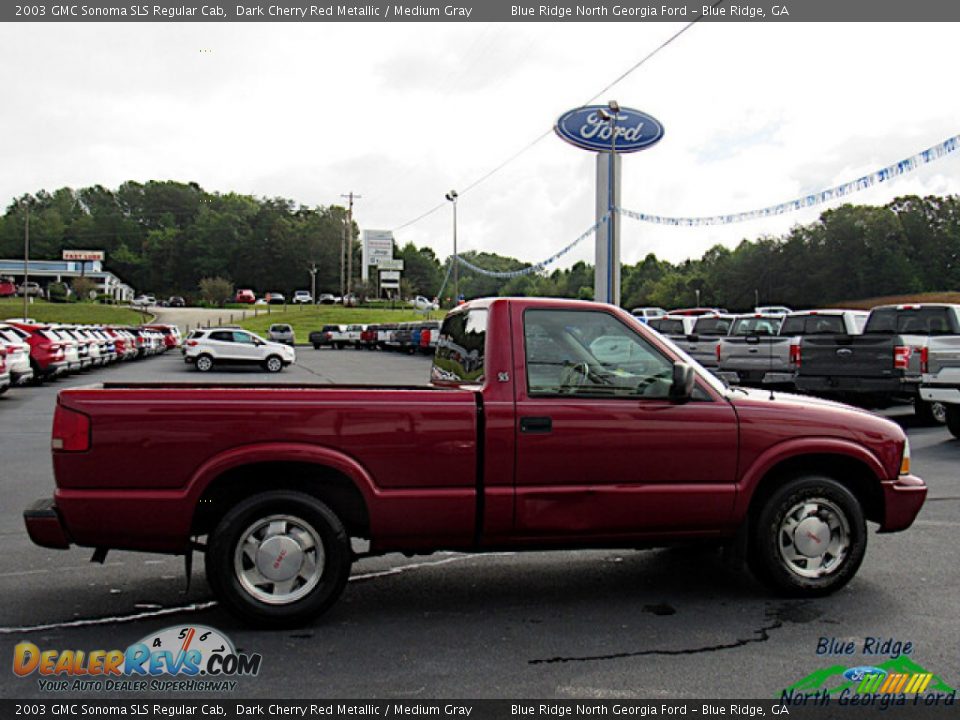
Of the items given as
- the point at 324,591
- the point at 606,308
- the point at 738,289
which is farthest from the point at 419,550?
the point at 738,289

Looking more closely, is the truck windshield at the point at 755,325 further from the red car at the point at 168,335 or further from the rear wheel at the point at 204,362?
the red car at the point at 168,335

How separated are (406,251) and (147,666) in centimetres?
16249

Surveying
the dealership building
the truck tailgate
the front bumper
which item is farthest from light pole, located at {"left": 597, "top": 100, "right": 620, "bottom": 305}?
the dealership building

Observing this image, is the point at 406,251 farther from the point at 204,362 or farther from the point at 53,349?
the point at 53,349

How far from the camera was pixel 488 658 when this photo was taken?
439 centimetres

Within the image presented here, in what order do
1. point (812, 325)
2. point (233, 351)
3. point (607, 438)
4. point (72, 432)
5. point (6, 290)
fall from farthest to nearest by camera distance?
point (6, 290) → point (233, 351) → point (812, 325) → point (607, 438) → point (72, 432)

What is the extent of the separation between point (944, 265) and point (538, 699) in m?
90.0

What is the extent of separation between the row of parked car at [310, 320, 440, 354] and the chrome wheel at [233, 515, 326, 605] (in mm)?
33017

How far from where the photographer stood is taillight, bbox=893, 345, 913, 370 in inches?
497

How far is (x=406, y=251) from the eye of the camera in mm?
164875

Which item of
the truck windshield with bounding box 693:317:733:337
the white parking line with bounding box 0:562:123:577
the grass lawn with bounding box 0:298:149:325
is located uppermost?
the grass lawn with bounding box 0:298:149:325

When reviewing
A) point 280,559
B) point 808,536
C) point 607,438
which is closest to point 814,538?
point 808,536

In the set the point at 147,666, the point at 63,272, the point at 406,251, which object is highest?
the point at 406,251

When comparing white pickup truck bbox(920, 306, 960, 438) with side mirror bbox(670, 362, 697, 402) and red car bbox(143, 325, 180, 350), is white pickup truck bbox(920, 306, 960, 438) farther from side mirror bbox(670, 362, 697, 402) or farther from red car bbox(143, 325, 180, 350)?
red car bbox(143, 325, 180, 350)
